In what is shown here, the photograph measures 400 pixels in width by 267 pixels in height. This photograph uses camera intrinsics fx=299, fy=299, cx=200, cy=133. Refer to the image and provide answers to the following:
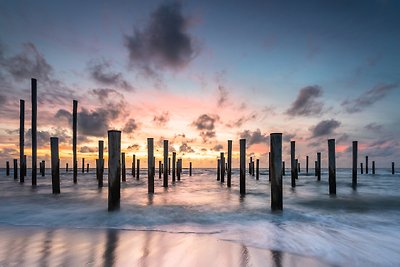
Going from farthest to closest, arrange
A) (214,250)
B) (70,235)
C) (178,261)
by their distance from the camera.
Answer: (70,235) < (214,250) < (178,261)

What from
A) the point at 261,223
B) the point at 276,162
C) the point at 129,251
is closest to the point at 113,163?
the point at 129,251

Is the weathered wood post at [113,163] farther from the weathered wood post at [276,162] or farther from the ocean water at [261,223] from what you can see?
the weathered wood post at [276,162]

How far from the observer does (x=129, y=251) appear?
4.00 metres

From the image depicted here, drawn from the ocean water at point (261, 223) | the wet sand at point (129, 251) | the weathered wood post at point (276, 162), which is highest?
the weathered wood post at point (276, 162)

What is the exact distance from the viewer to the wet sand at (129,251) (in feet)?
11.6

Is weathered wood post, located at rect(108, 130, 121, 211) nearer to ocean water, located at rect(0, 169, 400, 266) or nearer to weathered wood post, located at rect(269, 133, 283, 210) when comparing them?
ocean water, located at rect(0, 169, 400, 266)

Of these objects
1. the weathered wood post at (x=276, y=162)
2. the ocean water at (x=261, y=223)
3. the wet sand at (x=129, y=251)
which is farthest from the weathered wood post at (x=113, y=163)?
the weathered wood post at (x=276, y=162)

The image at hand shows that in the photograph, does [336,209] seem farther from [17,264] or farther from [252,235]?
[17,264]

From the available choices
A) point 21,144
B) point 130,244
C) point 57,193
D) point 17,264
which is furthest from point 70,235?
point 21,144

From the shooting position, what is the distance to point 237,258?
3.79 metres

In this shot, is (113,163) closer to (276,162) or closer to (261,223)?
(261,223)

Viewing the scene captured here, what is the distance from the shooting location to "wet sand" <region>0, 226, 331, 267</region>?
3.54 metres

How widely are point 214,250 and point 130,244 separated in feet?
4.15

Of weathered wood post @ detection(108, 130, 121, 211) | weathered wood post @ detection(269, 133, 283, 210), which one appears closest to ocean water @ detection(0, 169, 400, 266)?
weathered wood post @ detection(108, 130, 121, 211)
